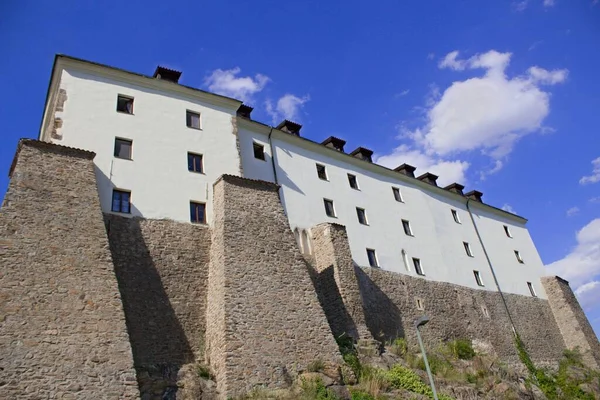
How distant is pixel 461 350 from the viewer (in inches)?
961

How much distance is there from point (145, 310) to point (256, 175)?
349 inches

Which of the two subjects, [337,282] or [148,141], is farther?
[337,282]

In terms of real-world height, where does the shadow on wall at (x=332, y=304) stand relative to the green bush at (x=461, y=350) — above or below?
above

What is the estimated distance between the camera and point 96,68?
1958 cm

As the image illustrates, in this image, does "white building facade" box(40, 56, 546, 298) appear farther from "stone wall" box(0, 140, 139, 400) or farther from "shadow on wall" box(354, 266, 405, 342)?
"stone wall" box(0, 140, 139, 400)

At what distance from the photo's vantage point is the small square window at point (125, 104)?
64.5ft

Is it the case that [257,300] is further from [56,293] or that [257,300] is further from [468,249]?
[468,249]

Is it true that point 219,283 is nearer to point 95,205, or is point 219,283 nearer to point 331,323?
point 95,205

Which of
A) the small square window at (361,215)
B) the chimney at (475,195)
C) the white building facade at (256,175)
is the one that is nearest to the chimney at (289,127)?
the white building facade at (256,175)

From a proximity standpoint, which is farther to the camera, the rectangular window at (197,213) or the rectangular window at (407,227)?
the rectangular window at (407,227)

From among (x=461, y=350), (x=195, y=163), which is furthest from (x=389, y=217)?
(x=195, y=163)

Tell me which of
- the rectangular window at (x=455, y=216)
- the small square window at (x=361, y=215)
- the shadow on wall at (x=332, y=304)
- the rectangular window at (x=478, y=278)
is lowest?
the shadow on wall at (x=332, y=304)

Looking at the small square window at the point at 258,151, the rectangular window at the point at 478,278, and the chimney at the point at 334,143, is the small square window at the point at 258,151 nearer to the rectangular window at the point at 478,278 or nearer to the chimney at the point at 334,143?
the chimney at the point at 334,143

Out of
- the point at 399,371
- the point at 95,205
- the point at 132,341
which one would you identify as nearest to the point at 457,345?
the point at 399,371
